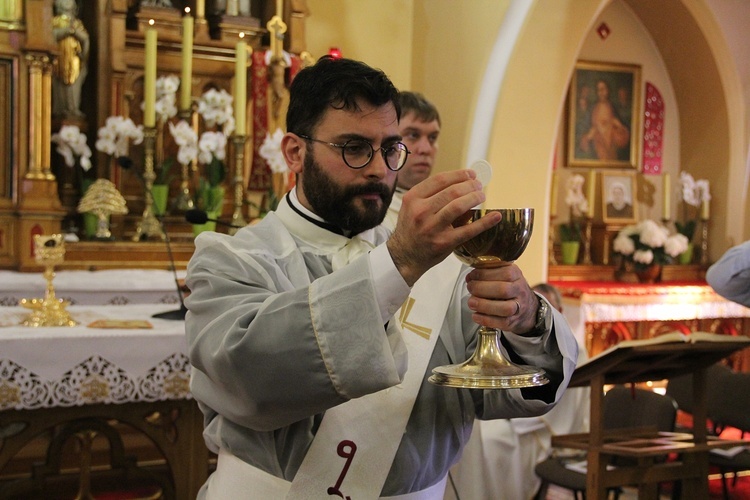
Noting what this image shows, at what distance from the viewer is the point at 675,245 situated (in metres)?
7.94

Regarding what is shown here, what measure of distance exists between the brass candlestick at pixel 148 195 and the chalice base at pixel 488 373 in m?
3.95

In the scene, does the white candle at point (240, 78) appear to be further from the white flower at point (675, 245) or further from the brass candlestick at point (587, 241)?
the white flower at point (675, 245)

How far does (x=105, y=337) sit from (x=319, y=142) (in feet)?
5.92

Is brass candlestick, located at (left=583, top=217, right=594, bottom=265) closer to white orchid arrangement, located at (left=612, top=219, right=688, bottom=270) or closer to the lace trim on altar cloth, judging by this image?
white orchid arrangement, located at (left=612, top=219, right=688, bottom=270)

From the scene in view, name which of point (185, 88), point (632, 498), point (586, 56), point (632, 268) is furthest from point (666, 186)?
point (185, 88)

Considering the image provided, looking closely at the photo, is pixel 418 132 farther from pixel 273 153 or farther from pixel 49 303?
pixel 273 153

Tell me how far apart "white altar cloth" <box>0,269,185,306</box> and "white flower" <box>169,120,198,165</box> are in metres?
0.72

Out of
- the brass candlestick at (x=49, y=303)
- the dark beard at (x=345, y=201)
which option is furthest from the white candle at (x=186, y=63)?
the dark beard at (x=345, y=201)

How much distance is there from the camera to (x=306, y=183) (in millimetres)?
1893

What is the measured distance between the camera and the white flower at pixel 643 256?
7.95 metres

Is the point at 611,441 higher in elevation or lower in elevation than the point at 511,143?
lower

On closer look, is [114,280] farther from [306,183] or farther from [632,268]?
[632,268]

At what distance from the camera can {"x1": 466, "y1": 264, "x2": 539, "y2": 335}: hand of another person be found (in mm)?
1496

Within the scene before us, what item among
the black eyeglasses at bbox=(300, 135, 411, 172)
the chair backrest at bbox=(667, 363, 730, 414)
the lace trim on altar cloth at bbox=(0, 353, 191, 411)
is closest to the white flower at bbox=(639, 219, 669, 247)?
the chair backrest at bbox=(667, 363, 730, 414)
